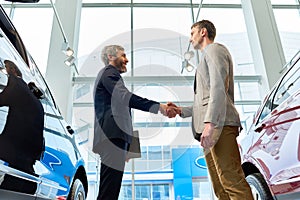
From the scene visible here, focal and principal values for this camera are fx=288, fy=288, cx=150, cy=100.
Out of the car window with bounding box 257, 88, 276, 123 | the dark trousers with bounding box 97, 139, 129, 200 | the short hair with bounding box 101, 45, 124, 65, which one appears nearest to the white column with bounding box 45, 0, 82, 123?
the short hair with bounding box 101, 45, 124, 65

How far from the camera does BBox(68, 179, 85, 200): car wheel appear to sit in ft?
5.26

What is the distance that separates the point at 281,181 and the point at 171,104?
39.8 inches

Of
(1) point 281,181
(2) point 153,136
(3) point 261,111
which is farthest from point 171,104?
(1) point 281,181

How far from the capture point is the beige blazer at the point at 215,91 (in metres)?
1.32

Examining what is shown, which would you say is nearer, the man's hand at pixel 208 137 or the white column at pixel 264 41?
the man's hand at pixel 208 137

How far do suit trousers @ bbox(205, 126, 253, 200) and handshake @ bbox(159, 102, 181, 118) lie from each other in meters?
0.63

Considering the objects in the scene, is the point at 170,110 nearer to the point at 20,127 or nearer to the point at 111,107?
the point at 111,107

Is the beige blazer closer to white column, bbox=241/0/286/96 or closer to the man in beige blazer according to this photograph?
the man in beige blazer

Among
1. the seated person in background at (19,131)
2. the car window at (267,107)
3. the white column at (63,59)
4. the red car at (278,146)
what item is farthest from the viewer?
the white column at (63,59)

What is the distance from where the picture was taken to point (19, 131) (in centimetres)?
94

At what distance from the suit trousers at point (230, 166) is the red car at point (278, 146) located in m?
0.10

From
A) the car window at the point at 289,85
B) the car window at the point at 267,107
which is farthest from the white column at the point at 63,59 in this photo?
the car window at the point at 289,85

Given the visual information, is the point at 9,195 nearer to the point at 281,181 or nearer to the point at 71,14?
the point at 281,181

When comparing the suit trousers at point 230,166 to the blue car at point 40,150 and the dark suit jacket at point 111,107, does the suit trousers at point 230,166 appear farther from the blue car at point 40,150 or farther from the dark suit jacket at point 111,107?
the blue car at point 40,150
